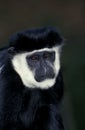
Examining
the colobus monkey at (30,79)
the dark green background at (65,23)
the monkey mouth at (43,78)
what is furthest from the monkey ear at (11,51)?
the dark green background at (65,23)

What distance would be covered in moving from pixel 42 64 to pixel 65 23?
4363mm

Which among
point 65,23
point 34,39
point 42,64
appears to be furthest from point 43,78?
point 65,23

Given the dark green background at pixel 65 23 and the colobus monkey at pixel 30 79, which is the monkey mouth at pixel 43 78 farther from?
the dark green background at pixel 65 23

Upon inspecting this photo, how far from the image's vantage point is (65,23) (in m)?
11.6

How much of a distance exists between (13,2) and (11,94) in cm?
502

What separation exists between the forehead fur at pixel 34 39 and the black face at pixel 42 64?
3.3 inches

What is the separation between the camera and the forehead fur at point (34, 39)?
721 centimetres

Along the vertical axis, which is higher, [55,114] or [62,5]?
[55,114]

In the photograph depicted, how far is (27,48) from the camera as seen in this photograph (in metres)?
7.36

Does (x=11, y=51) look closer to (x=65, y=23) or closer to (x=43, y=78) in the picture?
(x=43, y=78)

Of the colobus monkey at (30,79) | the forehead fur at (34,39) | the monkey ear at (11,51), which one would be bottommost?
the colobus monkey at (30,79)

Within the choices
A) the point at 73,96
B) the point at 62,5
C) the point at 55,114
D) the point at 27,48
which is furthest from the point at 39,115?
the point at 62,5

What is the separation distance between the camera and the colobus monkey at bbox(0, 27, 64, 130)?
7.28 meters

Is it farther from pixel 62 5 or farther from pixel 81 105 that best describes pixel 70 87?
pixel 62 5
